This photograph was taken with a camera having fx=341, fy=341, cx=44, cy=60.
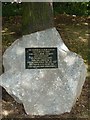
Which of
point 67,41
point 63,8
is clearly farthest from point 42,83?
point 63,8

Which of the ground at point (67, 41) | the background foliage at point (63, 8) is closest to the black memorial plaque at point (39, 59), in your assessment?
the ground at point (67, 41)

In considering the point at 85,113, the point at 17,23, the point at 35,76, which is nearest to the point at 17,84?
the point at 35,76

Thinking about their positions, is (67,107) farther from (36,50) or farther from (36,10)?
(36,10)

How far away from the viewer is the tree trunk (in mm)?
5582

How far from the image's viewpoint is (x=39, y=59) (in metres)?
5.15

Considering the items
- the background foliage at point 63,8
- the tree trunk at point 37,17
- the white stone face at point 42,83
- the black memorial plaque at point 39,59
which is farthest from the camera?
the background foliage at point 63,8

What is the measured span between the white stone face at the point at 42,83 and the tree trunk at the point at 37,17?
1.48ft

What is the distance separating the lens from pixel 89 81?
610cm

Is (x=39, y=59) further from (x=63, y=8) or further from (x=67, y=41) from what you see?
(x=63, y=8)

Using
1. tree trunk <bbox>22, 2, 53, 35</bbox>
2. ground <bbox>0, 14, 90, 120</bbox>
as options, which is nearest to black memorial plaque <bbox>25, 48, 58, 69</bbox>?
tree trunk <bbox>22, 2, 53, 35</bbox>

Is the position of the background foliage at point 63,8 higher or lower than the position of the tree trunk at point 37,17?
lower

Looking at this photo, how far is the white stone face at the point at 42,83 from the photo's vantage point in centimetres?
502

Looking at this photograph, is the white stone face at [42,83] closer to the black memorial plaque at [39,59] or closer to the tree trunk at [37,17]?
the black memorial plaque at [39,59]

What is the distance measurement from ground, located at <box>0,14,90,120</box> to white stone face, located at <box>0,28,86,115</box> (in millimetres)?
199
